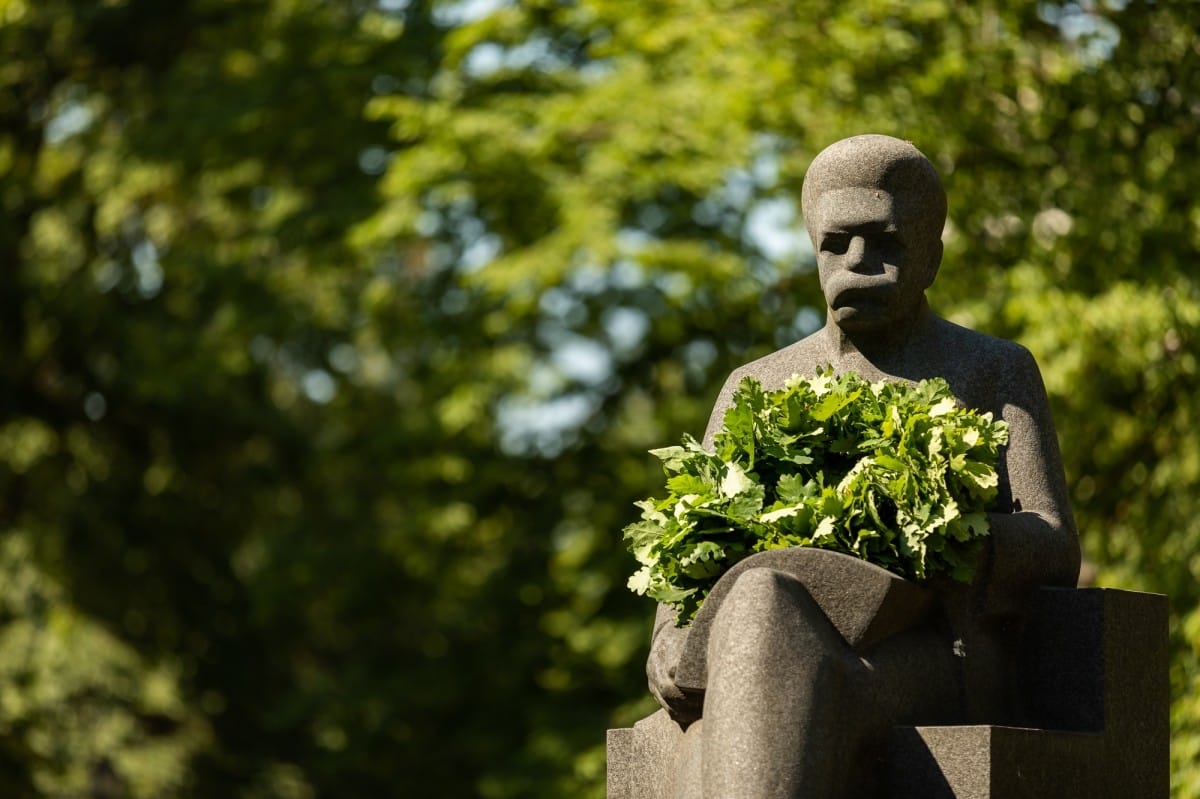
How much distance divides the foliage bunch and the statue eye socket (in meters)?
0.46

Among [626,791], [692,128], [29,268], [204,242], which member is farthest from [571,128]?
[626,791]

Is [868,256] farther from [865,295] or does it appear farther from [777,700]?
[777,700]

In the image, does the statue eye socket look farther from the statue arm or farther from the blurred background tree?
the blurred background tree

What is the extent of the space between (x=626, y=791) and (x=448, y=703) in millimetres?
10922

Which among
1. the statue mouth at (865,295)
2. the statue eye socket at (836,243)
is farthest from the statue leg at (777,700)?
the statue eye socket at (836,243)

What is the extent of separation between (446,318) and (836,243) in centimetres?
1082

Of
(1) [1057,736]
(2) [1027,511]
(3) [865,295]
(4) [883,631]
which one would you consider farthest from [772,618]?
(3) [865,295]

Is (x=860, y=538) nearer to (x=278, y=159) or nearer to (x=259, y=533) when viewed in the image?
(x=278, y=159)

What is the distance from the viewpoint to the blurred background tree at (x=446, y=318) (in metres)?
12.7

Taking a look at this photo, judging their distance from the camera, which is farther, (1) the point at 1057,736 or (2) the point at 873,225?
(2) the point at 873,225

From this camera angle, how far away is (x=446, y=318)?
16734 mm

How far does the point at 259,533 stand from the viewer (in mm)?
21812

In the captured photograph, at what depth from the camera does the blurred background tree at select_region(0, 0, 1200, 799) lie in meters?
12.7

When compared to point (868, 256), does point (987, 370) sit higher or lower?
lower
